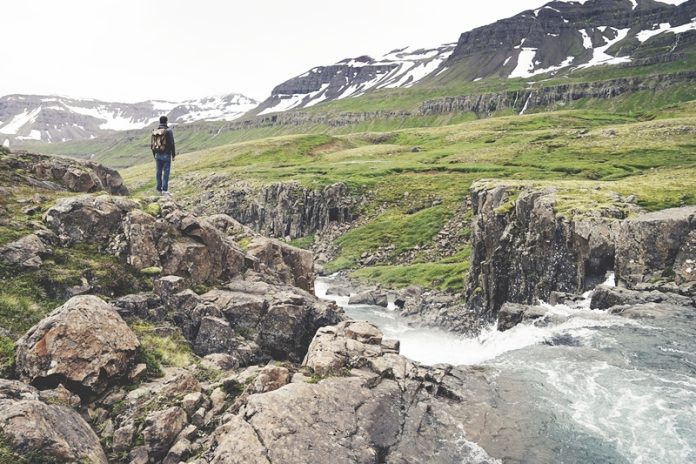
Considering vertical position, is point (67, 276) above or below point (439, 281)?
above

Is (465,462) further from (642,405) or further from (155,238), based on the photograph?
(155,238)

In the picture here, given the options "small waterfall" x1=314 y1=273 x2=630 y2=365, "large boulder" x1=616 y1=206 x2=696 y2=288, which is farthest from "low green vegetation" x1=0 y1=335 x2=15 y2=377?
"large boulder" x1=616 y1=206 x2=696 y2=288

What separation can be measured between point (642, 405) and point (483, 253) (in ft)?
140

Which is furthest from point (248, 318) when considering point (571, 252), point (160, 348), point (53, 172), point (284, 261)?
point (571, 252)

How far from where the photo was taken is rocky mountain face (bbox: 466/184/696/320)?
Answer: 3912 centimetres

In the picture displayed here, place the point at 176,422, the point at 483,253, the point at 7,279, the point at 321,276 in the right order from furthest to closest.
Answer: the point at 321,276 < the point at 483,253 < the point at 7,279 < the point at 176,422

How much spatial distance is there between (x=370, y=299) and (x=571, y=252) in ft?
114

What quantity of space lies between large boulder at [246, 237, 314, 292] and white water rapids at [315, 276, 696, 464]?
1497cm

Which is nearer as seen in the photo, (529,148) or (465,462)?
(465,462)

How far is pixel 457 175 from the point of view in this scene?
127 m

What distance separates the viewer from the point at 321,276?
95.5 meters

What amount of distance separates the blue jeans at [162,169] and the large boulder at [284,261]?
301 inches

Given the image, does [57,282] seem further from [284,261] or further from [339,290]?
[339,290]

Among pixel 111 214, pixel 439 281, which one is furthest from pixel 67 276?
pixel 439 281
